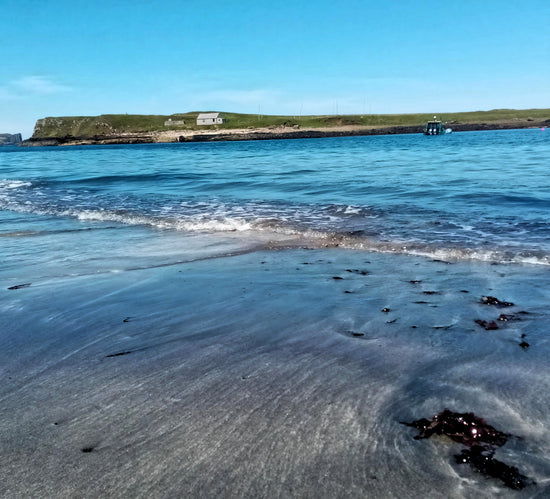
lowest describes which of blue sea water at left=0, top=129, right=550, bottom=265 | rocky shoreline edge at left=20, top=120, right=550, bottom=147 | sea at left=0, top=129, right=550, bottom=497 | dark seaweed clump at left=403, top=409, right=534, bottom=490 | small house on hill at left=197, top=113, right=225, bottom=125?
blue sea water at left=0, top=129, right=550, bottom=265

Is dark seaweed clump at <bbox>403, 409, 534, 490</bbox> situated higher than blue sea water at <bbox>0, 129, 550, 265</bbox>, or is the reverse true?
dark seaweed clump at <bbox>403, 409, 534, 490</bbox>

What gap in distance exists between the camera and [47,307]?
229 inches

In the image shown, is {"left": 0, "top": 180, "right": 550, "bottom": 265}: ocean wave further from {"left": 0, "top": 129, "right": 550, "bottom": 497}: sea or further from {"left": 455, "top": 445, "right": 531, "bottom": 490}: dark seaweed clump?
{"left": 455, "top": 445, "right": 531, "bottom": 490}: dark seaweed clump

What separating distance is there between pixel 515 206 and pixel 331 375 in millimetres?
11308

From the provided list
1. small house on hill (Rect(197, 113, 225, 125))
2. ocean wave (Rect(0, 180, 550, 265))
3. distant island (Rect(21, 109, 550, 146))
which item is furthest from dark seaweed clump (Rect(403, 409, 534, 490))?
small house on hill (Rect(197, 113, 225, 125))

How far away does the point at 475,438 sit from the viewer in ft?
9.48

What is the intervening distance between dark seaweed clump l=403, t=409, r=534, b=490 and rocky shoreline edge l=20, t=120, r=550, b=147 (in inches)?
5755

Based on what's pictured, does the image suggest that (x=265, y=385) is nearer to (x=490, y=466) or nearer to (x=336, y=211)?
(x=490, y=466)

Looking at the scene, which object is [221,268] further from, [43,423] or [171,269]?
[43,423]

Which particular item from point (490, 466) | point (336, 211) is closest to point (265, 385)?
point (490, 466)

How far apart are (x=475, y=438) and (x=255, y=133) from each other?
A: 6243 inches

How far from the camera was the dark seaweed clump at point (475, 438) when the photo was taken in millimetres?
2576

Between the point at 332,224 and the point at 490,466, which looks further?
the point at 332,224

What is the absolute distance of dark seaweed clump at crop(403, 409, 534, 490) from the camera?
2576 mm
